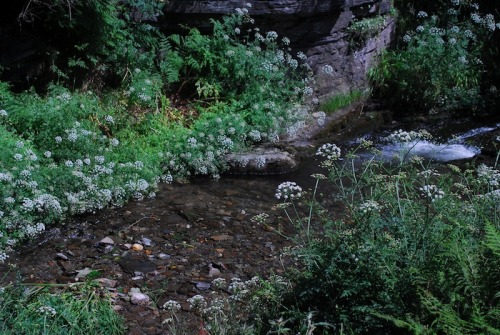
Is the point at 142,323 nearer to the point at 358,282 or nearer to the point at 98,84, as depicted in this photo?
the point at 358,282

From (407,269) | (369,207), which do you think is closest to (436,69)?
(369,207)

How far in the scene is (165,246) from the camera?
6289mm

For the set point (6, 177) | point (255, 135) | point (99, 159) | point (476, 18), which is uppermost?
point (476, 18)

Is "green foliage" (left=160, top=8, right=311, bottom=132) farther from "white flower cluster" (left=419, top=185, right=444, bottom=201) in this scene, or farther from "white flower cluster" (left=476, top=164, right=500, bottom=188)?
"white flower cluster" (left=419, top=185, right=444, bottom=201)

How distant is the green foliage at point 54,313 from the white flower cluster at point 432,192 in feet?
7.66

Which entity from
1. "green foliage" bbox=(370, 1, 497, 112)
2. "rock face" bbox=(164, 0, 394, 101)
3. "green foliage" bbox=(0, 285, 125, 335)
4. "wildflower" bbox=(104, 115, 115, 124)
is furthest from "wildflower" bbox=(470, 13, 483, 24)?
"green foliage" bbox=(0, 285, 125, 335)

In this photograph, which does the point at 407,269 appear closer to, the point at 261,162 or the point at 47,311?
the point at 47,311

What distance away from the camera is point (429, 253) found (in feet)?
11.4

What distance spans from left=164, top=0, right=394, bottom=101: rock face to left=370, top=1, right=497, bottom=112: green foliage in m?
0.42

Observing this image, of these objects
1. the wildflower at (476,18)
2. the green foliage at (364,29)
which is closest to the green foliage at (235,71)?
the green foliage at (364,29)

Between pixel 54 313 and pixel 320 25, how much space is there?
7.65 metres

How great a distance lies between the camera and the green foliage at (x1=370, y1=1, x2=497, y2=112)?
11.0 meters

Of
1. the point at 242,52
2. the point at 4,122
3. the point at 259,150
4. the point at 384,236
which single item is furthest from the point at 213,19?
the point at 384,236

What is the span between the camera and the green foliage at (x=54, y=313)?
3951 mm
